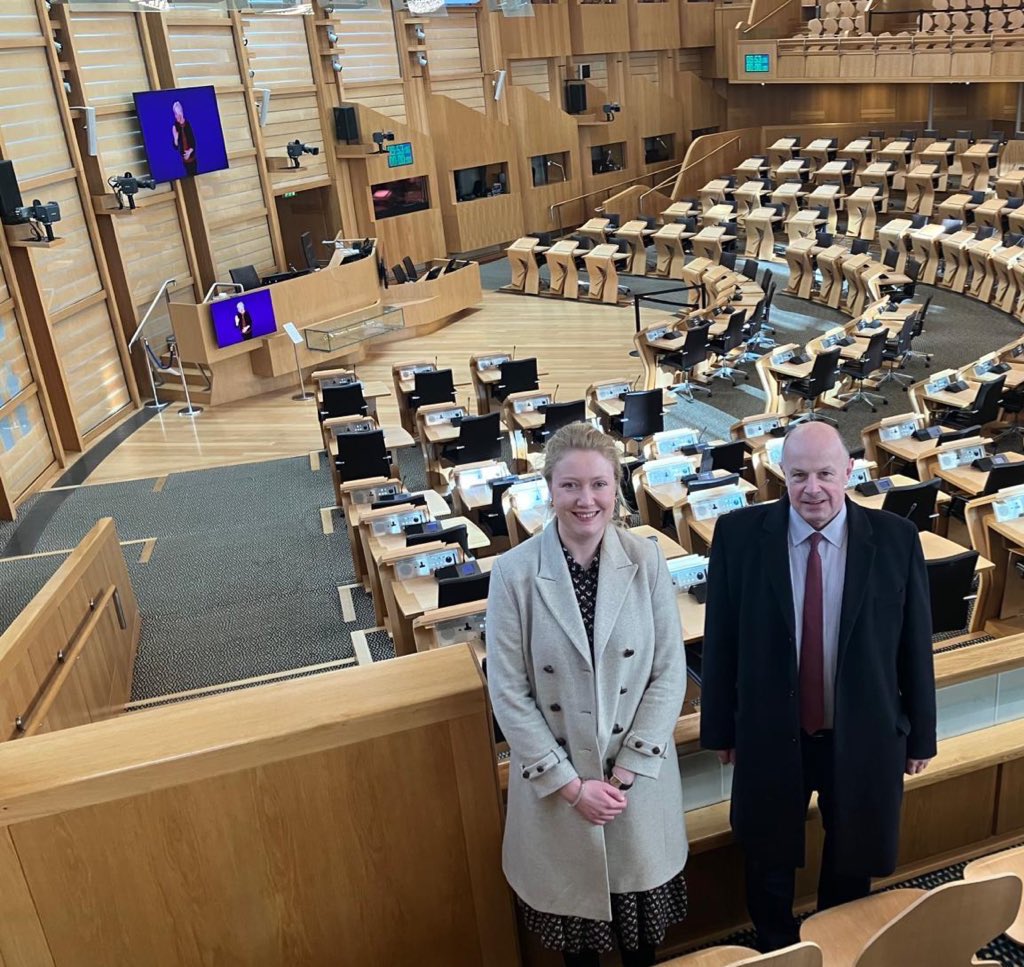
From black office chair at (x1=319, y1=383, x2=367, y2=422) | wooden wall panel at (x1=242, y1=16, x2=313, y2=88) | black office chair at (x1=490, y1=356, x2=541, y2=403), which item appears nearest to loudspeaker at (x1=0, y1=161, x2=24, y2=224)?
black office chair at (x1=319, y1=383, x2=367, y2=422)

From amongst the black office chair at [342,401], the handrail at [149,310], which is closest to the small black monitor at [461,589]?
the black office chair at [342,401]

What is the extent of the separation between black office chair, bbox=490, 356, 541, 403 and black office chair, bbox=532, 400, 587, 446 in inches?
49.6

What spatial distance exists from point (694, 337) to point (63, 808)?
948 centimetres

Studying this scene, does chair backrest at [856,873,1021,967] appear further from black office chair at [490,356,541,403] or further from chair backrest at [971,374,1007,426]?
black office chair at [490,356,541,403]

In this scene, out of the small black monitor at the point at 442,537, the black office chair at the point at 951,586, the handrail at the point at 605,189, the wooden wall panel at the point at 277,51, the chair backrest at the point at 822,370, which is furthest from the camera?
the handrail at the point at 605,189

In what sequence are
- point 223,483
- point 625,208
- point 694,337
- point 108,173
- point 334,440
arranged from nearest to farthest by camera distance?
point 334,440 < point 223,483 < point 694,337 < point 108,173 < point 625,208

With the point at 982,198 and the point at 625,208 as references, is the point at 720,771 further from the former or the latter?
the point at 625,208

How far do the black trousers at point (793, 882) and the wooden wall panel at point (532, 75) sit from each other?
18.3 m

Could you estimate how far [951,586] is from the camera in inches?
191

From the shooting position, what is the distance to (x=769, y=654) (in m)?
2.32

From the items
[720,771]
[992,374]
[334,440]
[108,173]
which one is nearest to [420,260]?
[108,173]

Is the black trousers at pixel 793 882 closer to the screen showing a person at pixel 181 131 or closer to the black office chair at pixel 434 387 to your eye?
the black office chair at pixel 434 387

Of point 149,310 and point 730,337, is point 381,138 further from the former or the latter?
point 730,337

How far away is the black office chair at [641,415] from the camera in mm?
8719
